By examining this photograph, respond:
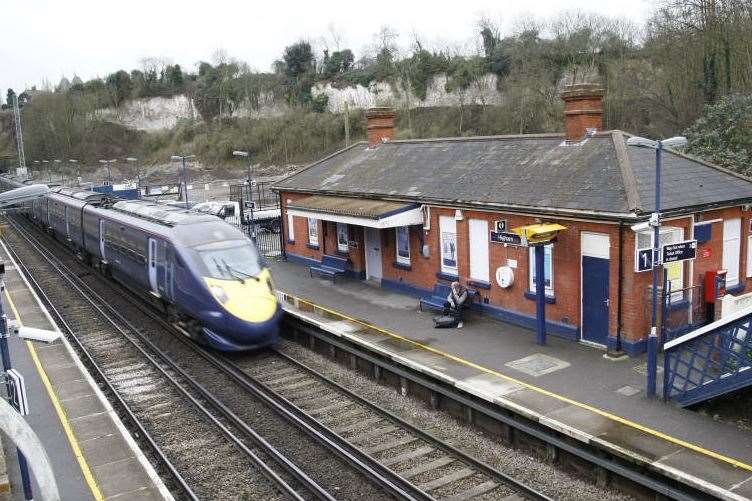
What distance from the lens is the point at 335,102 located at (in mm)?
72938

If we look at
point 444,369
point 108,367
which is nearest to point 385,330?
point 444,369

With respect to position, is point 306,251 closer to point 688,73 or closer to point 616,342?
point 616,342

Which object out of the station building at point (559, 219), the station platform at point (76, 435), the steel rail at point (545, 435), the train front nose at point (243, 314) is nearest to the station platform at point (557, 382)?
the steel rail at point (545, 435)

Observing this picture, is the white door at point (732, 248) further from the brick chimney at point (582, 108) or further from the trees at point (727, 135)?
the trees at point (727, 135)

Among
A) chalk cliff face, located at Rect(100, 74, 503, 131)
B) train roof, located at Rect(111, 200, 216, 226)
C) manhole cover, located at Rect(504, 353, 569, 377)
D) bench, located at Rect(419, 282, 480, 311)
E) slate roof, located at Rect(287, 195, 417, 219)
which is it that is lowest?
manhole cover, located at Rect(504, 353, 569, 377)

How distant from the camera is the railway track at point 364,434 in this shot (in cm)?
911

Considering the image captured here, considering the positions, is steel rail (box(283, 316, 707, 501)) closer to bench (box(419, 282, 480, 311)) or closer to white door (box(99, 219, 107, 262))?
bench (box(419, 282, 480, 311))

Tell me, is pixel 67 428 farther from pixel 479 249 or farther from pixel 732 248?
pixel 732 248

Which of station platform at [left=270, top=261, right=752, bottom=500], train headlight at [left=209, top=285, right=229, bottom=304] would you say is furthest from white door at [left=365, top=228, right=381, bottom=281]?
train headlight at [left=209, top=285, right=229, bottom=304]

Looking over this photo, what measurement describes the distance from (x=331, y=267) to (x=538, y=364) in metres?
9.52

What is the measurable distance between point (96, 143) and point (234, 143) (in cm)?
1965

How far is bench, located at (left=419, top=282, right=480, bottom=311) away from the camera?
15.8 metres

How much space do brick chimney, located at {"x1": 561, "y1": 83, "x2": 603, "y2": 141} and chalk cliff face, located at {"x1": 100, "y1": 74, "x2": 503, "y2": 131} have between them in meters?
38.3

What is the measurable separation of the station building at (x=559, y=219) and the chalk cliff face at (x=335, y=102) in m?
35.5
